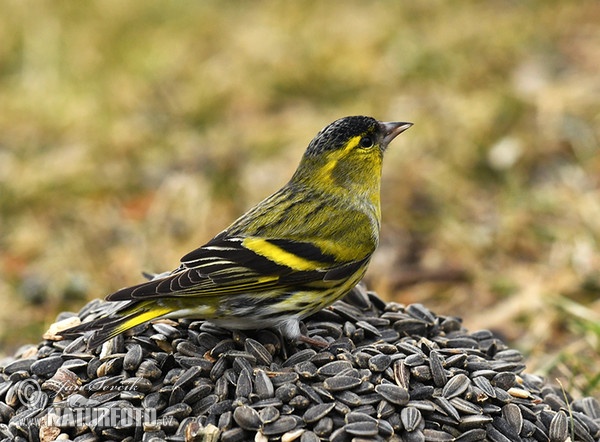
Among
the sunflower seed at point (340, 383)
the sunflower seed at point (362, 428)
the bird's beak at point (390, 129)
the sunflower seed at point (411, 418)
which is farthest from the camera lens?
the bird's beak at point (390, 129)

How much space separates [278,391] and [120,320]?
2.77 feet

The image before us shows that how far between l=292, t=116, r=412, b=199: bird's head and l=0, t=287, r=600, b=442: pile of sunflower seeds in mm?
838

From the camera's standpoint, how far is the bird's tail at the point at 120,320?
13.9ft

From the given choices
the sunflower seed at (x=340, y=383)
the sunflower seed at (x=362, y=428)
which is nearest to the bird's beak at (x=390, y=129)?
the sunflower seed at (x=340, y=383)

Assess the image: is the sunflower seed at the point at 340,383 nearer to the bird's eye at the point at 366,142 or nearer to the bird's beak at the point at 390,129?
the bird's eye at the point at 366,142

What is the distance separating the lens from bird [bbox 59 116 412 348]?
433 cm

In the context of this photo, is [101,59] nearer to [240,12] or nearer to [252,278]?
[240,12]

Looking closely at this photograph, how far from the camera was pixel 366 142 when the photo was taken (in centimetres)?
522

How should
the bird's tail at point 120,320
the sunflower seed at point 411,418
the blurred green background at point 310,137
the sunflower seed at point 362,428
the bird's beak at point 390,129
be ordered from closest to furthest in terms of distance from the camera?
the sunflower seed at point 362,428 → the sunflower seed at point 411,418 → the bird's tail at point 120,320 → the bird's beak at point 390,129 → the blurred green background at point 310,137

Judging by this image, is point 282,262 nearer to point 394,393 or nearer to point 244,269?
point 244,269

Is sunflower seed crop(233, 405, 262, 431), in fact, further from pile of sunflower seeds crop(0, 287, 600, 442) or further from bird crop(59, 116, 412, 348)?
bird crop(59, 116, 412, 348)

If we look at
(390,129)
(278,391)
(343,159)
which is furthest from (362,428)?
(390,129)

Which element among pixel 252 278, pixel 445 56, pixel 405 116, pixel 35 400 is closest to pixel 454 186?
pixel 405 116

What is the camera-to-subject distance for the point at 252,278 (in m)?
4.42
